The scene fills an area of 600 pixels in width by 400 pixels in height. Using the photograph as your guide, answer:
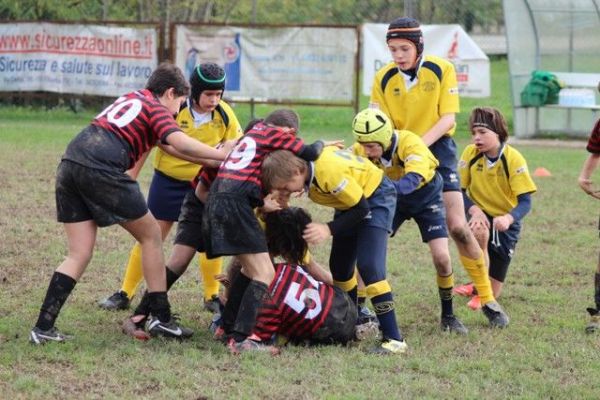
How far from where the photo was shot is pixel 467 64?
1781cm

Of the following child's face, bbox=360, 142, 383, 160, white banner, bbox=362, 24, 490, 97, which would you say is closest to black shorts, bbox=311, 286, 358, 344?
child's face, bbox=360, 142, 383, 160

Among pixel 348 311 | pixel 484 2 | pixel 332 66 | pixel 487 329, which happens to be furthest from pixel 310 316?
Result: pixel 484 2

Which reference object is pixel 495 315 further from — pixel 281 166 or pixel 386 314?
pixel 281 166

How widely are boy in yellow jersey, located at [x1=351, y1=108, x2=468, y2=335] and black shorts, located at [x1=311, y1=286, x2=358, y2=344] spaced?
71cm

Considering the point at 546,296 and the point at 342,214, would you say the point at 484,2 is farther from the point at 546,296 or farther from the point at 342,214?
the point at 342,214

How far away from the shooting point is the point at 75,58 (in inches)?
720

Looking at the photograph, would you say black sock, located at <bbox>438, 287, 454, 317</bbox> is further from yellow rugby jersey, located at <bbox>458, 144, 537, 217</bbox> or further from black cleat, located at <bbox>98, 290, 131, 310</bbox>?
black cleat, located at <bbox>98, 290, 131, 310</bbox>

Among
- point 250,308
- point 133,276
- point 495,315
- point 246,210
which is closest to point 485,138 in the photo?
point 495,315

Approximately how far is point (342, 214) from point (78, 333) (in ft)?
5.57

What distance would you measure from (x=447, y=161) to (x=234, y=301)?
1.77 metres

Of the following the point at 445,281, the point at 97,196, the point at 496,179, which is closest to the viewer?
the point at 97,196

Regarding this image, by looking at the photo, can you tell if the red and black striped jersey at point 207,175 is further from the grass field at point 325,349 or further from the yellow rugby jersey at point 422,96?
the yellow rugby jersey at point 422,96

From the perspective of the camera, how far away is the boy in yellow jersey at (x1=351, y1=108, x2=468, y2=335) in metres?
6.26

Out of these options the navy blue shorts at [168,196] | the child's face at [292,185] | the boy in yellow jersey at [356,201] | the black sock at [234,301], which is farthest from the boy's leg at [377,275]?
the navy blue shorts at [168,196]
